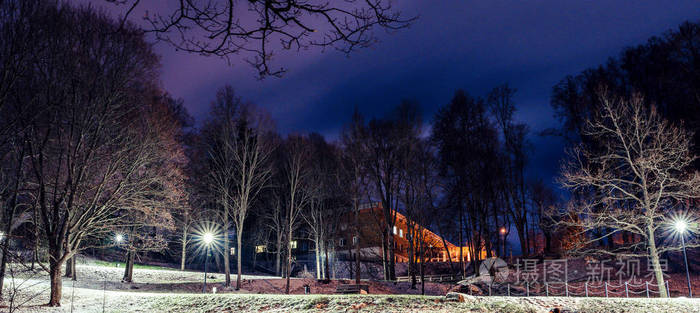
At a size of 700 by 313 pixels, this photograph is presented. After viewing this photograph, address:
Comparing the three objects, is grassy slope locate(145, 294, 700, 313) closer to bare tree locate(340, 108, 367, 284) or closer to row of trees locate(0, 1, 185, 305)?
row of trees locate(0, 1, 185, 305)

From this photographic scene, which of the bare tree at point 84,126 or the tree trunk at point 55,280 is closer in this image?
the bare tree at point 84,126

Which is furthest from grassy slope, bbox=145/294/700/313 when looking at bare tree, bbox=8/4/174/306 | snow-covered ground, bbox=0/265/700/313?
bare tree, bbox=8/4/174/306

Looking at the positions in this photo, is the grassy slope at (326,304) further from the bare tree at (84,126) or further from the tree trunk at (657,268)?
the tree trunk at (657,268)

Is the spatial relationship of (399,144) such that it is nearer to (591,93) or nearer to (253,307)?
(591,93)

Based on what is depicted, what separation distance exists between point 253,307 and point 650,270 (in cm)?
2195

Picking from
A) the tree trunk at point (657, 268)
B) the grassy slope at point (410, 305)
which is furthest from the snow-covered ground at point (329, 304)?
the tree trunk at point (657, 268)

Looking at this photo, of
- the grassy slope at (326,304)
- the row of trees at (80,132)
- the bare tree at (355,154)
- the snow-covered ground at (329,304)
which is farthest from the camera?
the bare tree at (355,154)

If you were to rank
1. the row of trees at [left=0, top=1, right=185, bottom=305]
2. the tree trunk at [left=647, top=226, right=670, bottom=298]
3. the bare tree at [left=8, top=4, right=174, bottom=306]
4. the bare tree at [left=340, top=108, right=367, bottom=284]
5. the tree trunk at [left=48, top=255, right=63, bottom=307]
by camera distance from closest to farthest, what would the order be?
the row of trees at [left=0, top=1, right=185, bottom=305]
the bare tree at [left=8, top=4, right=174, bottom=306]
the tree trunk at [left=48, top=255, right=63, bottom=307]
the tree trunk at [left=647, top=226, right=670, bottom=298]
the bare tree at [left=340, top=108, right=367, bottom=284]

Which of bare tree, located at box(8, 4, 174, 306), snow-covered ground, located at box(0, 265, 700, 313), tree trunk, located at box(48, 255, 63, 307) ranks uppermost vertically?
bare tree, located at box(8, 4, 174, 306)

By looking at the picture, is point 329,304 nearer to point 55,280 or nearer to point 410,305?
point 410,305

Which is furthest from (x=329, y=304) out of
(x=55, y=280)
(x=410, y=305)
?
(x=55, y=280)

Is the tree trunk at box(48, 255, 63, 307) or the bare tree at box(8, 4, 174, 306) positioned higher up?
the bare tree at box(8, 4, 174, 306)

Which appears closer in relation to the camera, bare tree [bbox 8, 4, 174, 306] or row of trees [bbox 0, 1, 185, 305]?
row of trees [bbox 0, 1, 185, 305]

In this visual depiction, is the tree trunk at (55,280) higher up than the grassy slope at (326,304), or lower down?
higher up
